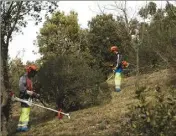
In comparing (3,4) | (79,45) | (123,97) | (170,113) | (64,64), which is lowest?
(170,113)

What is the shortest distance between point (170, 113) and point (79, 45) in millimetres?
25001

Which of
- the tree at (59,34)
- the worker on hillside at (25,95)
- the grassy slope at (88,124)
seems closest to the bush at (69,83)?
the grassy slope at (88,124)

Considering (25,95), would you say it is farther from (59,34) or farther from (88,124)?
(59,34)

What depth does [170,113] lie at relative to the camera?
662 centimetres

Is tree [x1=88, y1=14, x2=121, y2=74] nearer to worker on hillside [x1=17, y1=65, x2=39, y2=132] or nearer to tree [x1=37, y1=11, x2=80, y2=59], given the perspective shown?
tree [x1=37, y1=11, x2=80, y2=59]

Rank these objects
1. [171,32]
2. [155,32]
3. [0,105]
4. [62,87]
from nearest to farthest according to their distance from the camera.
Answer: [0,105], [62,87], [171,32], [155,32]

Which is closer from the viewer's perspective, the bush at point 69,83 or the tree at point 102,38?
the bush at point 69,83

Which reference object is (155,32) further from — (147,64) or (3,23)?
(3,23)

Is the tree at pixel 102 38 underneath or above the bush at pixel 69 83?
above

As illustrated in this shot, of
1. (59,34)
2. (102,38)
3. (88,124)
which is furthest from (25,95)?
(59,34)

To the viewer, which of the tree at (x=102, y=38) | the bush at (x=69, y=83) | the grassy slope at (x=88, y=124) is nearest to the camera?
the grassy slope at (x=88, y=124)

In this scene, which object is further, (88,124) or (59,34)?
(59,34)

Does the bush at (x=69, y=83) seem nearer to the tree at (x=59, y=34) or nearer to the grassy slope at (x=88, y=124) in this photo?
the grassy slope at (x=88, y=124)

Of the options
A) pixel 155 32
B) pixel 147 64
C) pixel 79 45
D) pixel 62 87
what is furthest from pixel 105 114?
pixel 79 45
